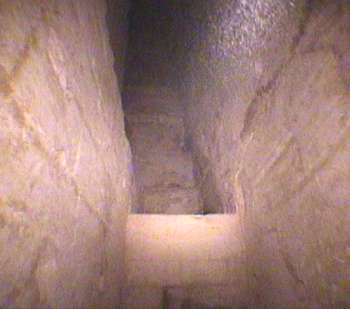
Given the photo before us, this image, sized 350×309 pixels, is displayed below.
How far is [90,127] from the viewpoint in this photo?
52.0 inches

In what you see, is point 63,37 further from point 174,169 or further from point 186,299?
point 174,169

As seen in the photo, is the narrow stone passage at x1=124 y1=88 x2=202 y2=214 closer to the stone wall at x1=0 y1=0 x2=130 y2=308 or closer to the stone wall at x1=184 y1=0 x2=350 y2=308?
the stone wall at x1=184 y1=0 x2=350 y2=308

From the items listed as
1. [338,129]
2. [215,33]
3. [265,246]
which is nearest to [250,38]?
[215,33]

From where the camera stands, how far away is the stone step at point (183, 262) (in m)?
1.94

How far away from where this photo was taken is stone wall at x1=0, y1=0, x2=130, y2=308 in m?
0.65

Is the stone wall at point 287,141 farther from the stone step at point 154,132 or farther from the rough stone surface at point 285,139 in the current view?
the stone step at point 154,132

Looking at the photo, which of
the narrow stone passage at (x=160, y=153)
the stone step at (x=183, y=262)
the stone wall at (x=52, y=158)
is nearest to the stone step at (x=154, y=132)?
the narrow stone passage at (x=160, y=153)

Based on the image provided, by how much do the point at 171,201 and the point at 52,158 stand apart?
2.75 metres

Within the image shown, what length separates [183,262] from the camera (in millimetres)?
2078

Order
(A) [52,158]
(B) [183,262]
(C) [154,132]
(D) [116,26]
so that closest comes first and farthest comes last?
(A) [52,158] < (B) [183,262] < (D) [116,26] < (C) [154,132]

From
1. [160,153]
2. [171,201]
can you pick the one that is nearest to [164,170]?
[160,153]

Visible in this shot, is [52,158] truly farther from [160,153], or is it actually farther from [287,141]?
[160,153]

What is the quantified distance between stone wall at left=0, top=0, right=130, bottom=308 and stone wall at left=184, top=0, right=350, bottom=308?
36.0 inches

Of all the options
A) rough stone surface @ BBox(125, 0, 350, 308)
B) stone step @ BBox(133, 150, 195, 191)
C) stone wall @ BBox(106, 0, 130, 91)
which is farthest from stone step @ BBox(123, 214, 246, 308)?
stone wall @ BBox(106, 0, 130, 91)
